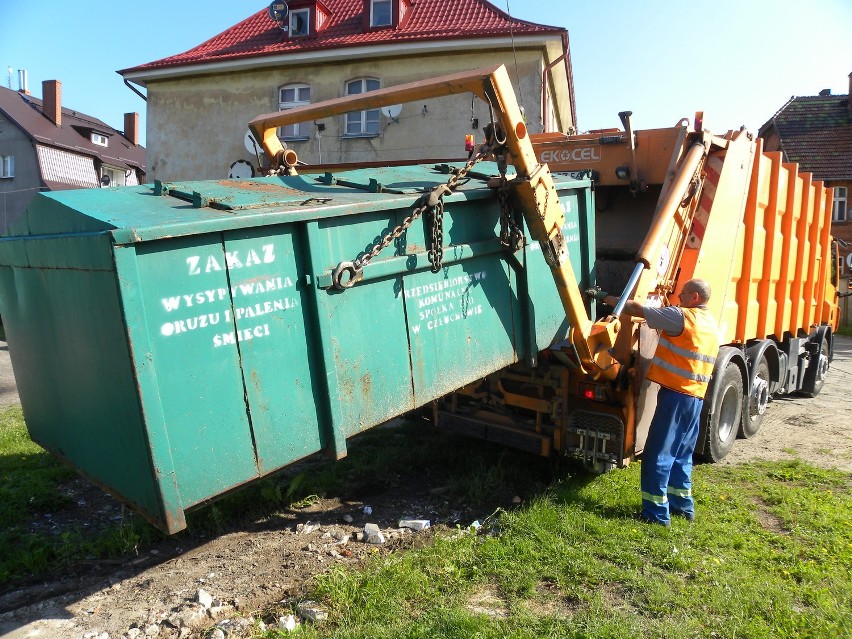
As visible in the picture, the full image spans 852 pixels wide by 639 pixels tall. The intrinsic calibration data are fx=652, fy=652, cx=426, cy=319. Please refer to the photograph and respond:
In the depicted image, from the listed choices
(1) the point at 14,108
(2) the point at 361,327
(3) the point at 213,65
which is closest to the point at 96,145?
(1) the point at 14,108

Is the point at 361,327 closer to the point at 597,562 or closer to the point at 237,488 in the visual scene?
the point at 237,488

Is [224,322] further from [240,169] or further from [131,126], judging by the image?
[131,126]

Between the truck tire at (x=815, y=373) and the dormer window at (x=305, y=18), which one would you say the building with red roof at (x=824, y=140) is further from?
the dormer window at (x=305, y=18)

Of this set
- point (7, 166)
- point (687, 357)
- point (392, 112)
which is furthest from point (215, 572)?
point (7, 166)

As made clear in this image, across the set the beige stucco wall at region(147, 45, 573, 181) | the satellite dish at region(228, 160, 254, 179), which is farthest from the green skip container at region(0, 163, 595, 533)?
the satellite dish at region(228, 160, 254, 179)

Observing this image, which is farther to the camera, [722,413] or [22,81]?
[22,81]

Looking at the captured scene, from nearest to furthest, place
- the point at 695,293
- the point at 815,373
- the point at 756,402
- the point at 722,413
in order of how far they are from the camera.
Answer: the point at 695,293, the point at 722,413, the point at 756,402, the point at 815,373

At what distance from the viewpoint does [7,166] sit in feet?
85.5

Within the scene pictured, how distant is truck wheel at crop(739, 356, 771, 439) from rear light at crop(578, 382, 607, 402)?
225 centimetres

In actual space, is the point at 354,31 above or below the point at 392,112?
above

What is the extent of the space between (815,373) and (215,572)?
758 cm

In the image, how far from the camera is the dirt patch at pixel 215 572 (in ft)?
9.76

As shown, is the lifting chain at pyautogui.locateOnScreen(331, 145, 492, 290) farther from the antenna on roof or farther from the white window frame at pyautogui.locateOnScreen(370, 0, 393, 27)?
the antenna on roof

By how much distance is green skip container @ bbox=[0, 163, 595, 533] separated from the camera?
247cm
